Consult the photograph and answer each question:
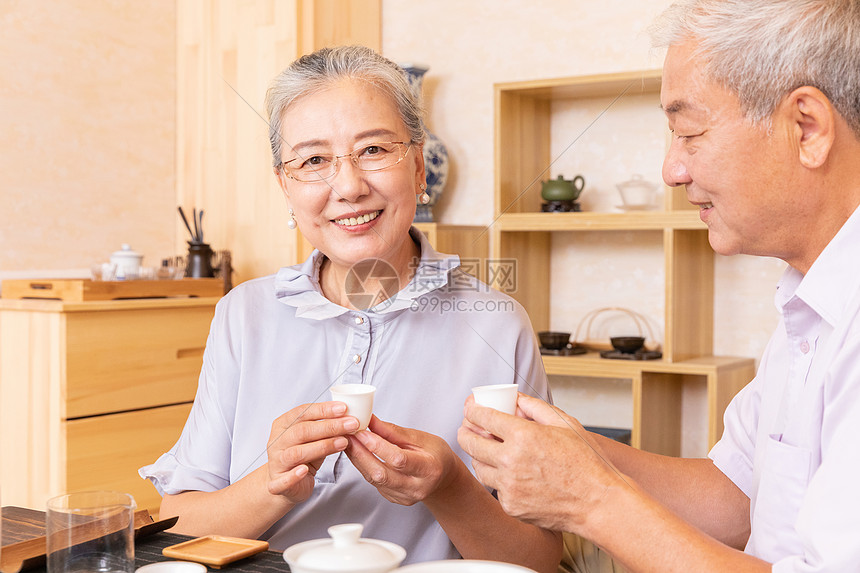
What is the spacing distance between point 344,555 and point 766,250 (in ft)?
2.02

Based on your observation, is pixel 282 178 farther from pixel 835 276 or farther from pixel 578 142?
pixel 835 276

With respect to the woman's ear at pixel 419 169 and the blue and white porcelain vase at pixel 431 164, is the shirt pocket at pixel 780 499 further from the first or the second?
the blue and white porcelain vase at pixel 431 164

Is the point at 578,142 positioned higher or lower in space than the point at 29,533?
higher

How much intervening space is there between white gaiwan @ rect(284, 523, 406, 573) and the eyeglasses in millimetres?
673

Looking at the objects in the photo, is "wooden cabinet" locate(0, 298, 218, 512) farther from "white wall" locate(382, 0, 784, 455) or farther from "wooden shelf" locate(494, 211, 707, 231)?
"wooden shelf" locate(494, 211, 707, 231)

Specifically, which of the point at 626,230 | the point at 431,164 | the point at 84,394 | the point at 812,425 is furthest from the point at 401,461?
the point at 431,164

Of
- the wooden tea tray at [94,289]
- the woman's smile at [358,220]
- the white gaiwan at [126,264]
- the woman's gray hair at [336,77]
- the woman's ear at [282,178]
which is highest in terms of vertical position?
the woman's gray hair at [336,77]

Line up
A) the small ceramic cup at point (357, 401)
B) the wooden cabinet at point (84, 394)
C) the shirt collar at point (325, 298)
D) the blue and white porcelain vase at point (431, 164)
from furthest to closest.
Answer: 1. the blue and white porcelain vase at point (431, 164)
2. the wooden cabinet at point (84, 394)
3. the shirt collar at point (325, 298)
4. the small ceramic cup at point (357, 401)

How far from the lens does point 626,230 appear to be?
153cm

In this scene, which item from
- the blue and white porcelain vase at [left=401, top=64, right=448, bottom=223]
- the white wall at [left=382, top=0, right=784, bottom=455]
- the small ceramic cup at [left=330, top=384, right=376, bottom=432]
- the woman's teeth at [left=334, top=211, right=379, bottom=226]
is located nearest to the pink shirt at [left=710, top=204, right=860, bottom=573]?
the white wall at [left=382, top=0, right=784, bottom=455]

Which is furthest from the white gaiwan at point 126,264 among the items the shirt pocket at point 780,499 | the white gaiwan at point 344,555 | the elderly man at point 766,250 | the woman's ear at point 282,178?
the shirt pocket at point 780,499

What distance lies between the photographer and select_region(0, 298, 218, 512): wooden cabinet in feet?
7.88

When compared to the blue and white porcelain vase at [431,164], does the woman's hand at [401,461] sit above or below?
below

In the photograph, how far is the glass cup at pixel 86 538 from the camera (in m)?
0.86
